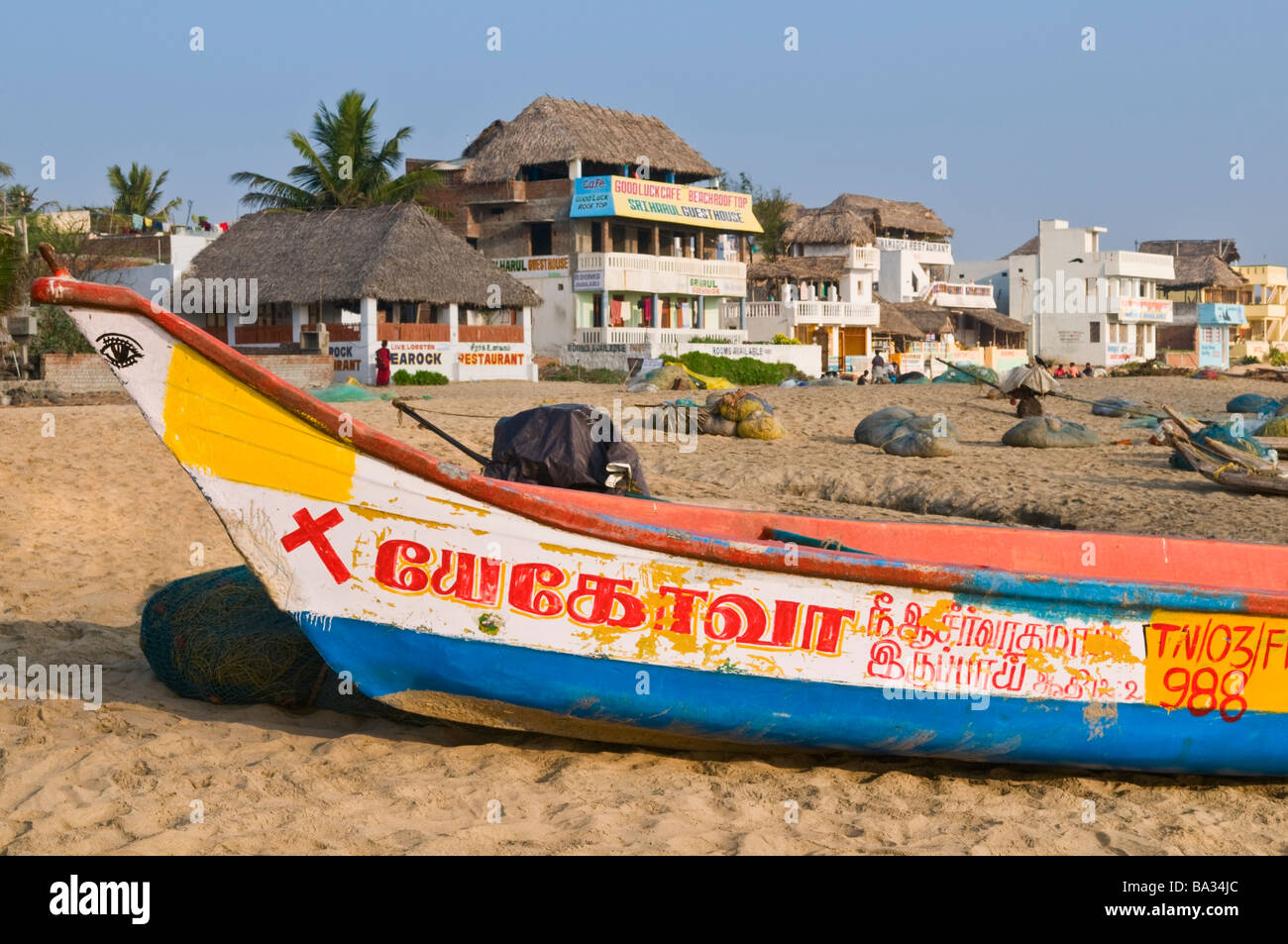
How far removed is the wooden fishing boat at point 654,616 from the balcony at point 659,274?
2975 centimetres

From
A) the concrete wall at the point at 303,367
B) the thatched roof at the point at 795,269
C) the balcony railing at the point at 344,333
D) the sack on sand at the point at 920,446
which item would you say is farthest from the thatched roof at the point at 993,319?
the sack on sand at the point at 920,446

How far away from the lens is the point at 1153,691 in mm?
4871

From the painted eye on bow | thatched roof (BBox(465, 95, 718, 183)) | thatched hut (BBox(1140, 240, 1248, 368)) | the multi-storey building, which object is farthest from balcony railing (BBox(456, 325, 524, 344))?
thatched hut (BBox(1140, 240, 1248, 368))

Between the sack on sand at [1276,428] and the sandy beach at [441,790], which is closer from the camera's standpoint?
the sandy beach at [441,790]

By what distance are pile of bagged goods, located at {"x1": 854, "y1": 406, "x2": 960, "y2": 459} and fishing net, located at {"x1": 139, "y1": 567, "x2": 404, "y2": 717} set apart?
Result: 10485mm

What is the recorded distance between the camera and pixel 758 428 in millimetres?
16312

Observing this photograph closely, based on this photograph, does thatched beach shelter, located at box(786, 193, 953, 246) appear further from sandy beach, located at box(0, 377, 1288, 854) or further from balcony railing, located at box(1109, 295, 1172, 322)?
sandy beach, located at box(0, 377, 1288, 854)

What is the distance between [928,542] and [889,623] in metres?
2.06

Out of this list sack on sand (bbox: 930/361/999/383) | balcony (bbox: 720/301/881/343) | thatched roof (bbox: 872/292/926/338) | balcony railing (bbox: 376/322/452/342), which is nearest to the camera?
sack on sand (bbox: 930/361/999/383)

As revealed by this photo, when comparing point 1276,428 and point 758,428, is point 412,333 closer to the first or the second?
point 758,428

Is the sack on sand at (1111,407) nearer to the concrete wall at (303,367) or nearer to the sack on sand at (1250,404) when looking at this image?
the sack on sand at (1250,404)

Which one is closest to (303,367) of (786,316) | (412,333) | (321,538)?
(412,333)

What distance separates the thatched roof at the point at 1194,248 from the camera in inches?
2534

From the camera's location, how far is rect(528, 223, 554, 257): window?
3600 centimetres
